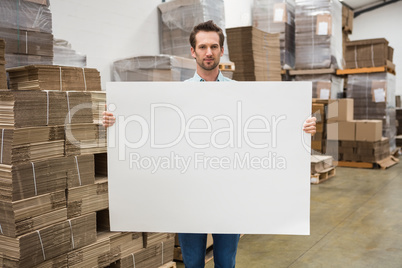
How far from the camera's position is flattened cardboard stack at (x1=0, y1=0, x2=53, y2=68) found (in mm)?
3219

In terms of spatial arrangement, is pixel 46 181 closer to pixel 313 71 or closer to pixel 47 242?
pixel 47 242

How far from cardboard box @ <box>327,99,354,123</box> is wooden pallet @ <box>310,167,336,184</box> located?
1548mm

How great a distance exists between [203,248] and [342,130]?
7.69 metres

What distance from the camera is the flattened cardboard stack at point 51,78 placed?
293cm

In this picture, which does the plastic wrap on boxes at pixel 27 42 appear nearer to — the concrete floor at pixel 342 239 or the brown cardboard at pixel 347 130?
the concrete floor at pixel 342 239

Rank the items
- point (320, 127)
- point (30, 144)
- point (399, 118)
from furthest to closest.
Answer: point (399, 118) < point (320, 127) < point (30, 144)

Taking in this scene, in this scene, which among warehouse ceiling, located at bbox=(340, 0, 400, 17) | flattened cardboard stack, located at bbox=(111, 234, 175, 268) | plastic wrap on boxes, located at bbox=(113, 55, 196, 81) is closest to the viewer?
flattened cardboard stack, located at bbox=(111, 234, 175, 268)

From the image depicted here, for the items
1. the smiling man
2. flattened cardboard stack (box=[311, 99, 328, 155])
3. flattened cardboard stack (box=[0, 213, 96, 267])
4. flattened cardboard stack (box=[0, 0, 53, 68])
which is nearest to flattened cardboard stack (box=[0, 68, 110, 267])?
flattened cardboard stack (box=[0, 213, 96, 267])

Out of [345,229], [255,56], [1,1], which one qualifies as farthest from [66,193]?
[255,56]

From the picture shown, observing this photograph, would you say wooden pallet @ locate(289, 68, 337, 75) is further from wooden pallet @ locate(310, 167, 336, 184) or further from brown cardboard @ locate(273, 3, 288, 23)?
wooden pallet @ locate(310, 167, 336, 184)

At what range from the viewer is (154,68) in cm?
487

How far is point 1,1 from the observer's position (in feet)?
10.5

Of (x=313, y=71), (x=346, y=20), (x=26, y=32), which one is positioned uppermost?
(x=346, y=20)

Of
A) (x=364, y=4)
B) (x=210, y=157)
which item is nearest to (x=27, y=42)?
(x=210, y=157)
